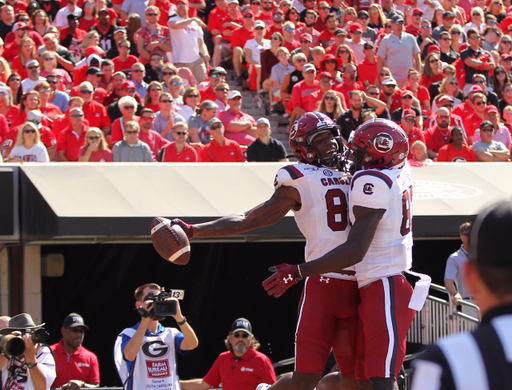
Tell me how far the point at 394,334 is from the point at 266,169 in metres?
4.75

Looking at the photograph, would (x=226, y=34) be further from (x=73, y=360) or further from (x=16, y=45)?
(x=73, y=360)

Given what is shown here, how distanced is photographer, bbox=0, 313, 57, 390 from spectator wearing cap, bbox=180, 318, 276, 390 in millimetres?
1669

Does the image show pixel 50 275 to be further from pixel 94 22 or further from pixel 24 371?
pixel 94 22

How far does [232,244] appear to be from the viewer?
9.58 meters

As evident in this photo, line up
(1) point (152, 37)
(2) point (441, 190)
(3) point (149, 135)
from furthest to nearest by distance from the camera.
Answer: (1) point (152, 37), (3) point (149, 135), (2) point (441, 190)

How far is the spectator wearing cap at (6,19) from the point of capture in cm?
1225

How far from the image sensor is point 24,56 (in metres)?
11.4

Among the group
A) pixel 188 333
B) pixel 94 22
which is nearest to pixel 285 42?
pixel 94 22

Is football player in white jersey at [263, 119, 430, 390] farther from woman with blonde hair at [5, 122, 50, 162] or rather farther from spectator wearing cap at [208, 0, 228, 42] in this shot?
spectator wearing cap at [208, 0, 228, 42]

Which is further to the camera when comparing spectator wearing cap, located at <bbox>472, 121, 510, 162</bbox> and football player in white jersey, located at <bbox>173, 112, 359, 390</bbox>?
spectator wearing cap, located at <bbox>472, 121, 510, 162</bbox>

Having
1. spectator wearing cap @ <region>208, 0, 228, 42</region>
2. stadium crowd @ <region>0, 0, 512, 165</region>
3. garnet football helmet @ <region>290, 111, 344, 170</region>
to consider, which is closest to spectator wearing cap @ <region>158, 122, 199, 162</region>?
stadium crowd @ <region>0, 0, 512, 165</region>

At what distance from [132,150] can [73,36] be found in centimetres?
440

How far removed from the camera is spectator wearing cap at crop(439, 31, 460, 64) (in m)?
14.2

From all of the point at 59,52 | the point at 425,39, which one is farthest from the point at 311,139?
the point at 425,39
